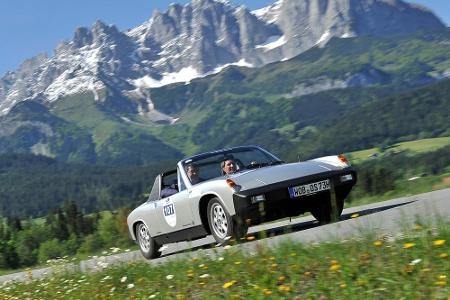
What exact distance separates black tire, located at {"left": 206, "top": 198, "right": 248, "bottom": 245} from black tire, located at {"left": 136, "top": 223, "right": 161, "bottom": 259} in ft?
8.30

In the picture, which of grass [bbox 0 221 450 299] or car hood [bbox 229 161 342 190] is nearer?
grass [bbox 0 221 450 299]

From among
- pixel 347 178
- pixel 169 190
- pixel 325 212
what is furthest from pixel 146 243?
pixel 347 178

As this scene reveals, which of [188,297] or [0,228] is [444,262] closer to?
[188,297]

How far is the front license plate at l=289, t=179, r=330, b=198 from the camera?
34.9ft

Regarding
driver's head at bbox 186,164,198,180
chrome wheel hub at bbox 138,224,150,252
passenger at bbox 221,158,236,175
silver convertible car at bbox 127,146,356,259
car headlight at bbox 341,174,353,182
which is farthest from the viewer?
chrome wheel hub at bbox 138,224,150,252

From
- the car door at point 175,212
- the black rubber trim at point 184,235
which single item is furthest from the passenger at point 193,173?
the black rubber trim at point 184,235

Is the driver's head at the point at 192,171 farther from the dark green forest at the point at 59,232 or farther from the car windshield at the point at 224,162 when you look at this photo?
the dark green forest at the point at 59,232

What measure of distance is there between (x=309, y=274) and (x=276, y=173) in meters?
4.77

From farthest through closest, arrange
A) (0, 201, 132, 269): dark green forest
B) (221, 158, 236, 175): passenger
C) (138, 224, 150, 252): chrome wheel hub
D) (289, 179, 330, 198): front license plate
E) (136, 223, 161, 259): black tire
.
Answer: (0, 201, 132, 269): dark green forest, (138, 224, 150, 252): chrome wheel hub, (136, 223, 161, 259): black tire, (221, 158, 236, 175): passenger, (289, 179, 330, 198): front license plate

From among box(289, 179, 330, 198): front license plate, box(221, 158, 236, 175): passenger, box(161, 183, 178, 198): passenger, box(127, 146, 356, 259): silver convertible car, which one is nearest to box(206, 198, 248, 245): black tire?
box(127, 146, 356, 259): silver convertible car

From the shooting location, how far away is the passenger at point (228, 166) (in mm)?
12189

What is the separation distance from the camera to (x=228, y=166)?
1227 centimetres

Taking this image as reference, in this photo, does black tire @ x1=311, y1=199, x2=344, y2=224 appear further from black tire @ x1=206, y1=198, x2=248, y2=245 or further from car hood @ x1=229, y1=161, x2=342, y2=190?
black tire @ x1=206, y1=198, x2=248, y2=245

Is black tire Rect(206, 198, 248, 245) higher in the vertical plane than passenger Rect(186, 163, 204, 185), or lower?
lower
